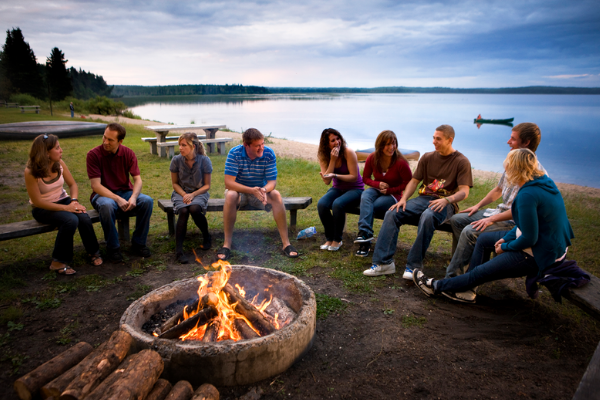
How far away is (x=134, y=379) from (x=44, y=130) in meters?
15.0

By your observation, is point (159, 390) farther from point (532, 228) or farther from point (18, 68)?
point (18, 68)

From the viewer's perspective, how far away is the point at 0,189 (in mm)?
7098

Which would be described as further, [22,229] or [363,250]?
[363,250]

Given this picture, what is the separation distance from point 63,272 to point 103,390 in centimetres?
269

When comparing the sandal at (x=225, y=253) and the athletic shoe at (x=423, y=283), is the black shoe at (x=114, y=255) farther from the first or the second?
the athletic shoe at (x=423, y=283)

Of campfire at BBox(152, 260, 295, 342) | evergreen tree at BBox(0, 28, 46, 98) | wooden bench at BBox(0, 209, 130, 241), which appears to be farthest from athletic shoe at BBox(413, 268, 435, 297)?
evergreen tree at BBox(0, 28, 46, 98)

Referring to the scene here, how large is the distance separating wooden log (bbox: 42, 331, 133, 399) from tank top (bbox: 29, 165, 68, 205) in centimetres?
265

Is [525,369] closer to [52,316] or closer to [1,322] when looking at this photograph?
[52,316]

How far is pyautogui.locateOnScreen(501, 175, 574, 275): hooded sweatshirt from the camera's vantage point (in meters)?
2.90

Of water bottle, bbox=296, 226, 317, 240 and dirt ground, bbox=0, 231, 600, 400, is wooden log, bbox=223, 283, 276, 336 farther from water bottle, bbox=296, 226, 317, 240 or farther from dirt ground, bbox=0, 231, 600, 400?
water bottle, bbox=296, 226, 317, 240

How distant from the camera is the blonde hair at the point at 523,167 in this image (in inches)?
117

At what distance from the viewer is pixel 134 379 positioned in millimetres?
1884

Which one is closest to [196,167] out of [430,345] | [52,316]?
[52,316]

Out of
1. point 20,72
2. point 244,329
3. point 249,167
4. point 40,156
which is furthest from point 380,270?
point 20,72
